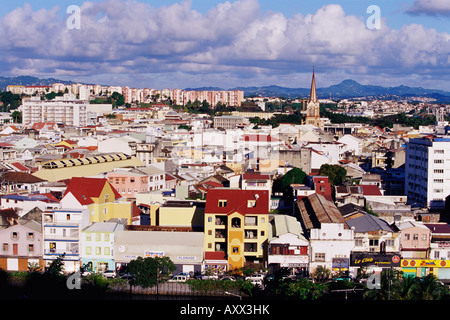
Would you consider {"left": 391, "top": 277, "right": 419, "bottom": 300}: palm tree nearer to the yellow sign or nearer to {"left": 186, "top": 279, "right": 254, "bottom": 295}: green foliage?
the yellow sign

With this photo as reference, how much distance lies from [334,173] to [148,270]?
9.96 metres

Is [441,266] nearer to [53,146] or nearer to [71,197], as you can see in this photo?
[71,197]

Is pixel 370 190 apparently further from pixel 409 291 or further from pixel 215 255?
pixel 409 291

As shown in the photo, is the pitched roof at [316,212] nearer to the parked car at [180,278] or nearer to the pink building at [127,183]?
the parked car at [180,278]

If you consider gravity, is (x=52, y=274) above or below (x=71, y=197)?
below

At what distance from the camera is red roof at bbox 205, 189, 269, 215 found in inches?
461

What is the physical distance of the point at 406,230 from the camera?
1171 centimetres

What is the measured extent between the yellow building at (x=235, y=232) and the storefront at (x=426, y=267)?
2654mm

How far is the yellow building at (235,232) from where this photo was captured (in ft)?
37.9

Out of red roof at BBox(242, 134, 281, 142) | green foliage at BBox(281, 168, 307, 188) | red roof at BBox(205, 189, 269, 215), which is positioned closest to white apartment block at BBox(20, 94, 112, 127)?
red roof at BBox(242, 134, 281, 142)

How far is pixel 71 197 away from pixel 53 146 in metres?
15.2

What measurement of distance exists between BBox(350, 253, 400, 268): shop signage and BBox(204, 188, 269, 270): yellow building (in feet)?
5.49
